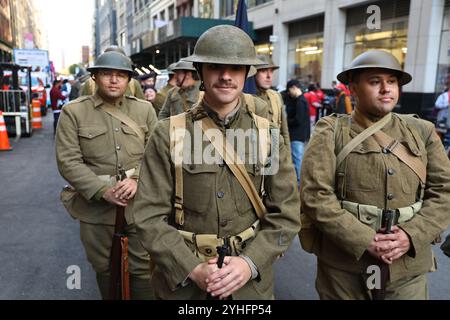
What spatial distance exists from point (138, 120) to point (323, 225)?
5.98ft

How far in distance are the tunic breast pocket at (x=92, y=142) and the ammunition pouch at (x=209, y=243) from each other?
4.58ft

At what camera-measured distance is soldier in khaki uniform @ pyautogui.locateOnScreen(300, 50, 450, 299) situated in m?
2.28

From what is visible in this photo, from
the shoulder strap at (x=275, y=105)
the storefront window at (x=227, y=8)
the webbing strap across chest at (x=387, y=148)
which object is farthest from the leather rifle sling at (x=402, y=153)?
the storefront window at (x=227, y=8)

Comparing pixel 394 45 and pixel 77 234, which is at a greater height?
pixel 394 45

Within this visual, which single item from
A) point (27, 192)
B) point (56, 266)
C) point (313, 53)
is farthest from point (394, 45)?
point (56, 266)

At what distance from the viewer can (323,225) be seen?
2.32m

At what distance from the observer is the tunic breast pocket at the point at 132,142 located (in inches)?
129

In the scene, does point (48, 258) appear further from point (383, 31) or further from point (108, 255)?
point (383, 31)

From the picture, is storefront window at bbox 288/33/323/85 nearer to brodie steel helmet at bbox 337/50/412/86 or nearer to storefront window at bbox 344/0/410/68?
storefront window at bbox 344/0/410/68

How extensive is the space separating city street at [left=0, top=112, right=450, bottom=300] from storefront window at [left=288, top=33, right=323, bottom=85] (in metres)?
15.1

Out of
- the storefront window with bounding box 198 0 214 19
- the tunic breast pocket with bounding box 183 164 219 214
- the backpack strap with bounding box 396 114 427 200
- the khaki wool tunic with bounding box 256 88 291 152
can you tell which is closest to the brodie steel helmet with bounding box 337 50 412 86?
the backpack strap with bounding box 396 114 427 200

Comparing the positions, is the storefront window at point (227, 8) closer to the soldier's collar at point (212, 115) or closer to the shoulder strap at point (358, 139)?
the shoulder strap at point (358, 139)
